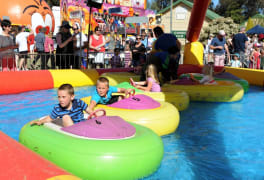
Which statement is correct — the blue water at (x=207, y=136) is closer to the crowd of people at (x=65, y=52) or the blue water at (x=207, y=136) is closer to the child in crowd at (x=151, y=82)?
the child in crowd at (x=151, y=82)

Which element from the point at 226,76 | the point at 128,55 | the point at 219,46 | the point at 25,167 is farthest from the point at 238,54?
the point at 25,167

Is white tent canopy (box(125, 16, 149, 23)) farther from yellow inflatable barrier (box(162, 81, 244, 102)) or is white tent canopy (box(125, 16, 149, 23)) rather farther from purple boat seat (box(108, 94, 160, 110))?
purple boat seat (box(108, 94, 160, 110))

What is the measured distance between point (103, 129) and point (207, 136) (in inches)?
73.6

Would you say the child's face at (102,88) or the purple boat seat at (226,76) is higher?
the purple boat seat at (226,76)

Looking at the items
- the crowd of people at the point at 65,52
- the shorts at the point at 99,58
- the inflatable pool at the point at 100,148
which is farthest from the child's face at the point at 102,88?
the shorts at the point at 99,58

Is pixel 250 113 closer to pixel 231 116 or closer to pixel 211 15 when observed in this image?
pixel 231 116

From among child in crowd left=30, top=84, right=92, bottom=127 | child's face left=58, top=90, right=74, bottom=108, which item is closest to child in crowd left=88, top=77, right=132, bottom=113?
child in crowd left=30, top=84, right=92, bottom=127

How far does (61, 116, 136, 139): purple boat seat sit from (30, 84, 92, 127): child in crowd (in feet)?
0.94

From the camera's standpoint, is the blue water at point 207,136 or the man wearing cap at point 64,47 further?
the man wearing cap at point 64,47

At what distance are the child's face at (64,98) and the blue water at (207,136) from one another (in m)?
1.19

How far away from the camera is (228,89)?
632cm

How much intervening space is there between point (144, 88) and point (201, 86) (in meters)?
1.61

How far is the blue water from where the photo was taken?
2932mm

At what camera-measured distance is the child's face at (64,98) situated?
10.1 ft
